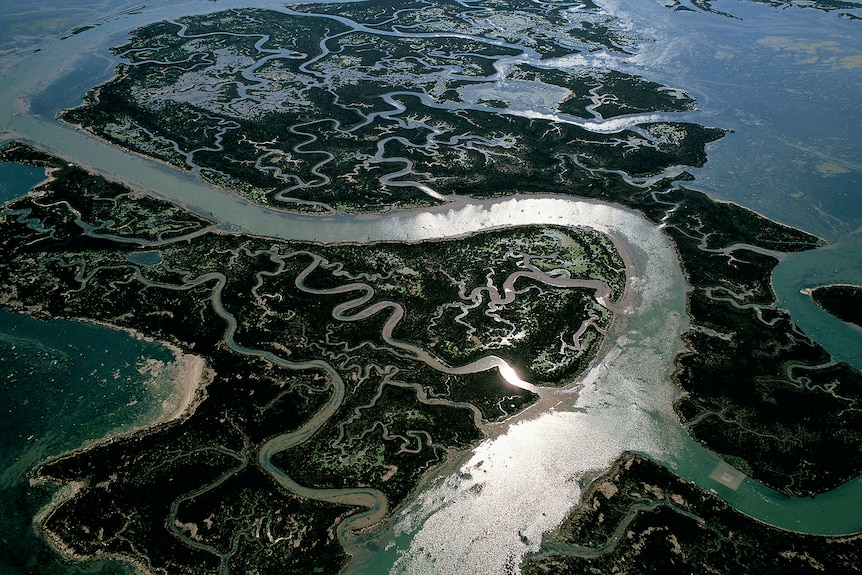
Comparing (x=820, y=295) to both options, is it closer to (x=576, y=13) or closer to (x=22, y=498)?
(x=22, y=498)

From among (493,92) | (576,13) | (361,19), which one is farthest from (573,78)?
(361,19)

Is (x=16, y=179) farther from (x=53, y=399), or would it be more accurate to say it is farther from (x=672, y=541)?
(x=672, y=541)

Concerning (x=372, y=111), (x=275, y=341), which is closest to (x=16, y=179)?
(x=275, y=341)

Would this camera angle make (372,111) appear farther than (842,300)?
Yes

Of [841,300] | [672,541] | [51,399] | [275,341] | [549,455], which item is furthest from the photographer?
[841,300]

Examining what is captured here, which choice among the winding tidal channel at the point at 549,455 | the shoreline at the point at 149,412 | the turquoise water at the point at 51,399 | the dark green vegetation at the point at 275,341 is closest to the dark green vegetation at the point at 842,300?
the winding tidal channel at the point at 549,455

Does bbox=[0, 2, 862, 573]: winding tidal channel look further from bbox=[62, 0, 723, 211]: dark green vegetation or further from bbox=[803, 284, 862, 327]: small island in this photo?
bbox=[803, 284, 862, 327]: small island

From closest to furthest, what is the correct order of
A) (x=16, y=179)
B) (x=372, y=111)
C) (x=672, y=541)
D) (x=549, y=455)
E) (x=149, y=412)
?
(x=672, y=541) < (x=549, y=455) < (x=149, y=412) < (x=16, y=179) < (x=372, y=111)

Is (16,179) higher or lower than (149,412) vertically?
higher
